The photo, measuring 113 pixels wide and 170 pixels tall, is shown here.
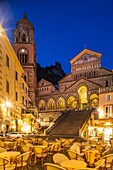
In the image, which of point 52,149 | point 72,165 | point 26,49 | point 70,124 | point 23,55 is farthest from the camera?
point 26,49

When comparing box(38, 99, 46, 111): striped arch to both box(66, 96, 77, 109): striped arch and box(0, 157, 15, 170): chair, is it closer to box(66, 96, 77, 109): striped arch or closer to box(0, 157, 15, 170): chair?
box(66, 96, 77, 109): striped arch

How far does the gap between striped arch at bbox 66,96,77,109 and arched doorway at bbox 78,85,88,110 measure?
115 cm

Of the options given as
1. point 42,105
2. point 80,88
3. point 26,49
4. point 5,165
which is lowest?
point 5,165

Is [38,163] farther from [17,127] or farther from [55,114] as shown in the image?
[55,114]

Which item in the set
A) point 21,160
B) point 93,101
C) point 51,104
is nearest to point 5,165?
point 21,160

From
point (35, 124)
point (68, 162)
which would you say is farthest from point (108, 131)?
point (68, 162)

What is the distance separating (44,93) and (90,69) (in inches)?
485

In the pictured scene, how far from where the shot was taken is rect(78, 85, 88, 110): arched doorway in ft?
158

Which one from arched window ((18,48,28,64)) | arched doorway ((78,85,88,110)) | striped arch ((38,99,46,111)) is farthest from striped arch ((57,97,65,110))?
arched window ((18,48,28,64))

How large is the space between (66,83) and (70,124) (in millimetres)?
20739

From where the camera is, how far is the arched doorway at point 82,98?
48159 millimetres

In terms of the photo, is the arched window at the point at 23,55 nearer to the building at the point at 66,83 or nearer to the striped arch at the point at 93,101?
the building at the point at 66,83

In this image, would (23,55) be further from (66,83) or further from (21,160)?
(21,160)

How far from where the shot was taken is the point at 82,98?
49594 mm
